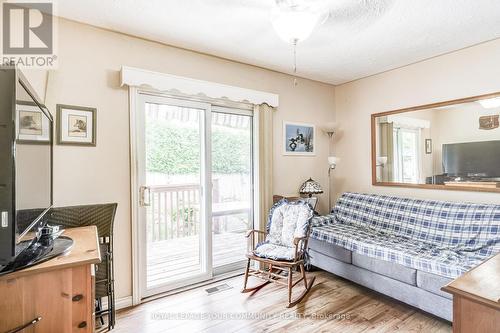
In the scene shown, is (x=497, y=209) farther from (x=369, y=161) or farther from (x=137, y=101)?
(x=137, y=101)

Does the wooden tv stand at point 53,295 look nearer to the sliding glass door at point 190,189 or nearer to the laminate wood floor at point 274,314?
the laminate wood floor at point 274,314

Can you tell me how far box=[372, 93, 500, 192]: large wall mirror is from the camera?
2.69 m

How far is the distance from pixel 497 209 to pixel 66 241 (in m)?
3.40

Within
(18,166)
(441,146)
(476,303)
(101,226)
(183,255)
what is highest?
(441,146)

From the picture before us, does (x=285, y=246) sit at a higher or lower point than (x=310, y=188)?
lower

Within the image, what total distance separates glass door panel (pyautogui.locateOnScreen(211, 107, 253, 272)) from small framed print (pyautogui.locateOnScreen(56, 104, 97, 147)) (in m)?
1.21

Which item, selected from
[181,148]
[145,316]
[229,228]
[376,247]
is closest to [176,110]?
[181,148]

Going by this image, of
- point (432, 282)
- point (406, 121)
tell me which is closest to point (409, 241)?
point (432, 282)

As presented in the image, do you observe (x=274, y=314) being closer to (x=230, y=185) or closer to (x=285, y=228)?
(x=285, y=228)

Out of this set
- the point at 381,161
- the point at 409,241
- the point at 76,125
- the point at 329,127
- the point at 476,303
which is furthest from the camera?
the point at 329,127

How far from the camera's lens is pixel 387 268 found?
8.04 feet

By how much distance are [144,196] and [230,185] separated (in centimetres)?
103

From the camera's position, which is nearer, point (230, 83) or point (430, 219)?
point (430, 219)

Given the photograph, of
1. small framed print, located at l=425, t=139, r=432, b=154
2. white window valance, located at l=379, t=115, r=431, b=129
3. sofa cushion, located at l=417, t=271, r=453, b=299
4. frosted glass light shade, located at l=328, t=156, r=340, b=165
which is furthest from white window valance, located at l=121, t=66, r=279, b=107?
sofa cushion, located at l=417, t=271, r=453, b=299
